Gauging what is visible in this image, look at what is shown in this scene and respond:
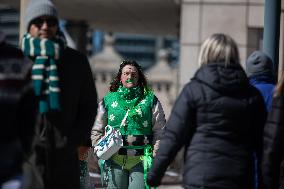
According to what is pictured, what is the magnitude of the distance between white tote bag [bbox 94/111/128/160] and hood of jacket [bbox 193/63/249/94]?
8.88ft

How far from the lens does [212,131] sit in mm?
5672

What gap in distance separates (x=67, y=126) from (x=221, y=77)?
3.28 ft

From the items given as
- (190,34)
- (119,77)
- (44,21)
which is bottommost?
(119,77)

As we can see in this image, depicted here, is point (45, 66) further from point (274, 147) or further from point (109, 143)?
point (109, 143)

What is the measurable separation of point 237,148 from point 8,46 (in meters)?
→ 1.68

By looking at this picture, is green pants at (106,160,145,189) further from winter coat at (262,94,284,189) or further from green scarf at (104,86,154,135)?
winter coat at (262,94,284,189)

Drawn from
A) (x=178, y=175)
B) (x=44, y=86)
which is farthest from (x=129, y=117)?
(x=178, y=175)

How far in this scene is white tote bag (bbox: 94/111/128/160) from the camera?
838cm

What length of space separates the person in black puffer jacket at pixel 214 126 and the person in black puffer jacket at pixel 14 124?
1.34m

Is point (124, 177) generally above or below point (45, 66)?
below

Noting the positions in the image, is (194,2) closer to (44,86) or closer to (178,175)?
(178,175)

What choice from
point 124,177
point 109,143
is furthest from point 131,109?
point 124,177

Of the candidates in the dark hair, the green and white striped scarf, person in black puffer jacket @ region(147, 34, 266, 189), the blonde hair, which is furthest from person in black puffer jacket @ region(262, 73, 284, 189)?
the dark hair

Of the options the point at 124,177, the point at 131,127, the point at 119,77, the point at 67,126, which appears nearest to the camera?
the point at 67,126
